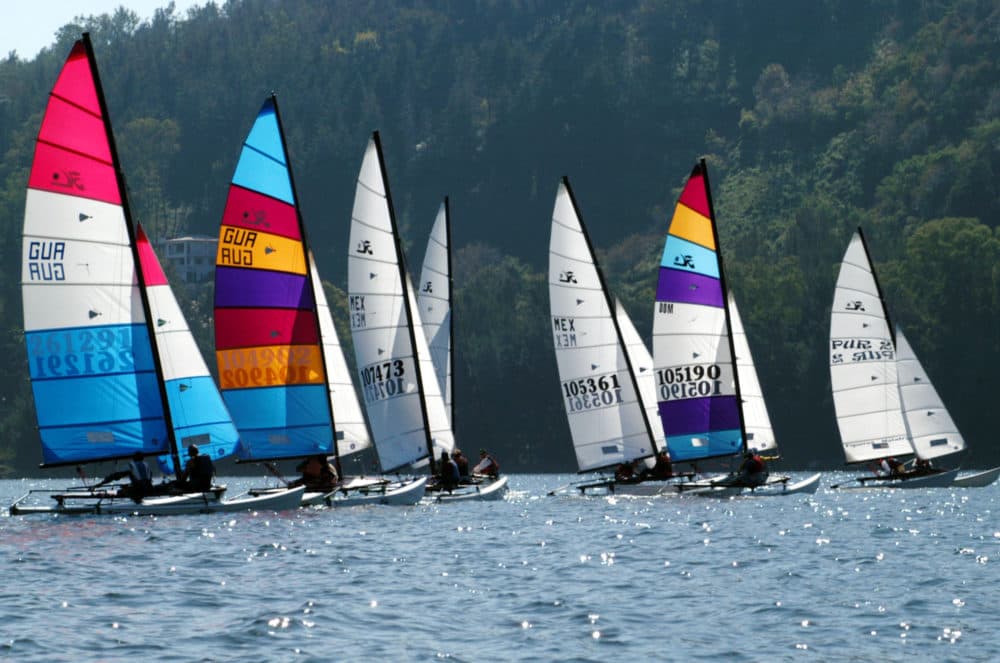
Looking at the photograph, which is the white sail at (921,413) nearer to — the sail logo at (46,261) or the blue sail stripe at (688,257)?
the blue sail stripe at (688,257)

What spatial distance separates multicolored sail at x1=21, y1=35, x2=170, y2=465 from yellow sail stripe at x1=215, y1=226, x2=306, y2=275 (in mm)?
5669

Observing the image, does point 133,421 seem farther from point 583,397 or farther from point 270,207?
point 583,397

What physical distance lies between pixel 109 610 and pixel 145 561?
6733 mm

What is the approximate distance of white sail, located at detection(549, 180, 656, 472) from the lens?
2292 inches

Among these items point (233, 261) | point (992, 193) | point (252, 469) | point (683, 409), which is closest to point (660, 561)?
point (233, 261)

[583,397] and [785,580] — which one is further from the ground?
[583,397]

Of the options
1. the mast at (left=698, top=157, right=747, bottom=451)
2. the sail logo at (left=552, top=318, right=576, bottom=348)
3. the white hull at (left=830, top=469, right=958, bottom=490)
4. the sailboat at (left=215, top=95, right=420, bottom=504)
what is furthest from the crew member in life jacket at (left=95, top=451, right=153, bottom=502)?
the white hull at (left=830, top=469, right=958, bottom=490)

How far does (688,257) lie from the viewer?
189 feet

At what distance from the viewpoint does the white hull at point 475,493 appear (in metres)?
56.3

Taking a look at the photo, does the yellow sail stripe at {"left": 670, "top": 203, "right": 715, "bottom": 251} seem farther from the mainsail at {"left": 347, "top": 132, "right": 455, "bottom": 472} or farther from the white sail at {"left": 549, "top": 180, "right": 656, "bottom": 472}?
the mainsail at {"left": 347, "top": 132, "right": 455, "bottom": 472}

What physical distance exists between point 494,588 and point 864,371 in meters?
35.9

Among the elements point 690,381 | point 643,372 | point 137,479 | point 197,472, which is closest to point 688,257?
point 690,381

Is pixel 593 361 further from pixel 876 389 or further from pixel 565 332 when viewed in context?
pixel 876 389

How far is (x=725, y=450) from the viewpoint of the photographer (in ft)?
191
